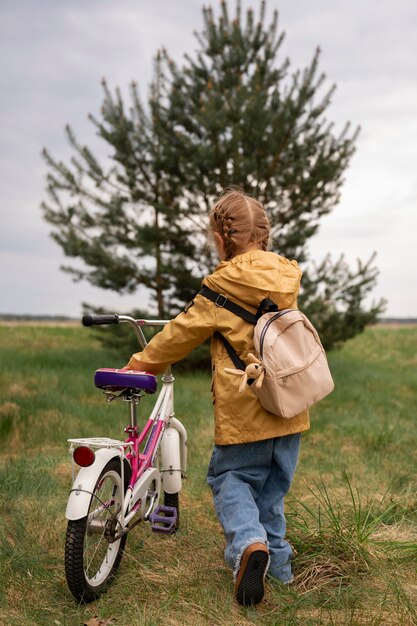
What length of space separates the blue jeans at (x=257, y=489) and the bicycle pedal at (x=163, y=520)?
0.40 metres

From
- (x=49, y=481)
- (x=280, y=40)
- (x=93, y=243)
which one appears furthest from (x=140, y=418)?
(x=280, y=40)

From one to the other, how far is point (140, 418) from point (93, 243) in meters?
5.41

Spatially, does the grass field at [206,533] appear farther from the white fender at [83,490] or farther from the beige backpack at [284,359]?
the beige backpack at [284,359]

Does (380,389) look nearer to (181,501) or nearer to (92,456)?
(181,501)

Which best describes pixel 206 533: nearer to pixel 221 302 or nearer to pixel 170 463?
pixel 170 463

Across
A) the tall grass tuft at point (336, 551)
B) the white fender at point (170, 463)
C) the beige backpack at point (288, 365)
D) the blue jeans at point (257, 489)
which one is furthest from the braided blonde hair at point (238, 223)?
the tall grass tuft at point (336, 551)

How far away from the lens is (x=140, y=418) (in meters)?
7.16

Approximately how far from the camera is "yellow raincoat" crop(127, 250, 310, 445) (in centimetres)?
307

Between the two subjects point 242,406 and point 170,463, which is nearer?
point 242,406

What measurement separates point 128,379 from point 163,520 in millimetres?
877

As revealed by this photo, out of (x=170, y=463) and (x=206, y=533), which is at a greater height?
(x=170, y=463)

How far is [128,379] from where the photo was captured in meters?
3.11

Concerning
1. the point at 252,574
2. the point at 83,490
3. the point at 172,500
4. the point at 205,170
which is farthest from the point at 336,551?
the point at 205,170

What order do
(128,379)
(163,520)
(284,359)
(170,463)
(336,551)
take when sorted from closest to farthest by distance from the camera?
(284,359)
(128,379)
(336,551)
(163,520)
(170,463)
